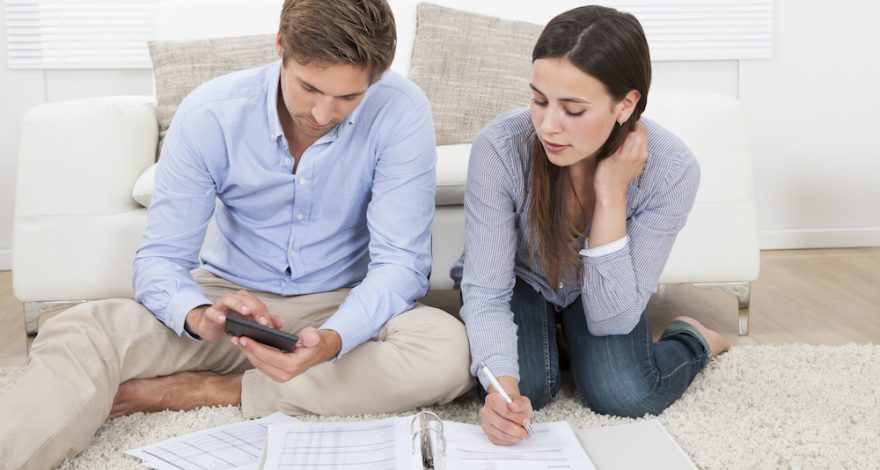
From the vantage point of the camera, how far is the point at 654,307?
8.63 ft

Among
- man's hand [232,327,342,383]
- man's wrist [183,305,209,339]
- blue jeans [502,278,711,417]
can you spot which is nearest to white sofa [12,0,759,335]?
blue jeans [502,278,711,417]

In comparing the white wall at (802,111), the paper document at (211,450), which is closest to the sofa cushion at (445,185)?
the paper document at (211,450)

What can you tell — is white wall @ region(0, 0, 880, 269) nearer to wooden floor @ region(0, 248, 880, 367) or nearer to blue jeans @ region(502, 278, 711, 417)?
wooden floor @ region(0, 248, 880, 367)

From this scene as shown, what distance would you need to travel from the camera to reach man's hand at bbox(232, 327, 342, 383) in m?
1.47

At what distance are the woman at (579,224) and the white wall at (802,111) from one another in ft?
6.20

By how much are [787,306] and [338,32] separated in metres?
1.71

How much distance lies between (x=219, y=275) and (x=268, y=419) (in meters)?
0.37

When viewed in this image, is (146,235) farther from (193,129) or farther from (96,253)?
(96,253)

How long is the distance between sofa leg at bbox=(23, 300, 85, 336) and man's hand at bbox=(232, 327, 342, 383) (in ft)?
3.19

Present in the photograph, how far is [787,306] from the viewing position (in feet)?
8.59

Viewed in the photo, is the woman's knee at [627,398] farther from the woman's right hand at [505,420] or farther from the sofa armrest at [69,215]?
the sofa armrest at [69,215]

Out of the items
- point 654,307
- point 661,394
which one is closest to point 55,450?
point 661,394

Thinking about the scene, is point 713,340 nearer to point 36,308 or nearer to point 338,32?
point 338,32

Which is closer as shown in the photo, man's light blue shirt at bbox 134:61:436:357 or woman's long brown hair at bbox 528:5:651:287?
woman's long brown hair at bbox 528:5:651:287
